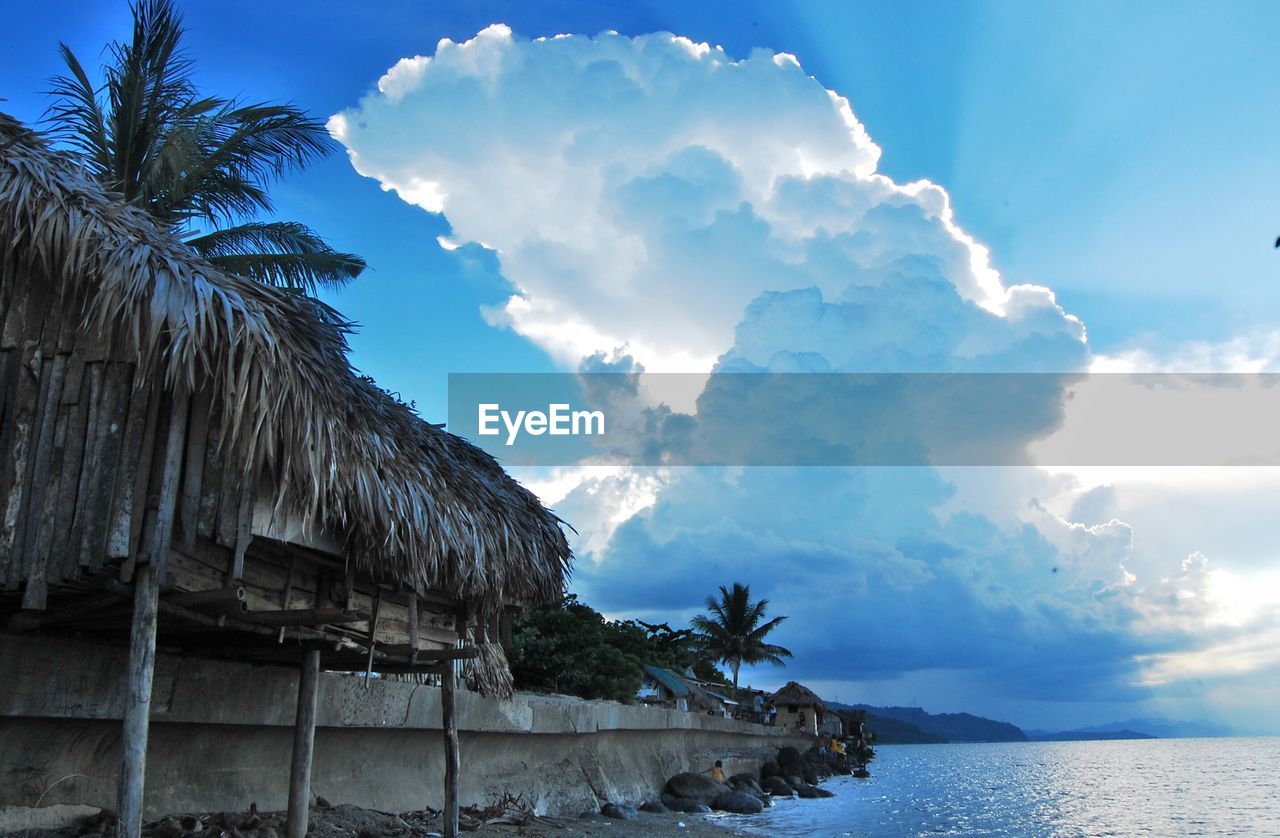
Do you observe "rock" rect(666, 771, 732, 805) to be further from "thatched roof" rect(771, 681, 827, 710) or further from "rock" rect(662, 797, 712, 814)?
"thatched roof" rect(771, 681, 827, 710)

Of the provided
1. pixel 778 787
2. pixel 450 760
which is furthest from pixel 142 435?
pixel 778 787

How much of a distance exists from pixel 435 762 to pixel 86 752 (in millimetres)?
5695

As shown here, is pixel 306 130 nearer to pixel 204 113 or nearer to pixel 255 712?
pixel 204 113

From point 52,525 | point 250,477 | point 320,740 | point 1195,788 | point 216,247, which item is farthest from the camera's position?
point 1195,788

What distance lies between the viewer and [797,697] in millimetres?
63344

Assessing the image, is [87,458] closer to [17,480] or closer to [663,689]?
[17,480]

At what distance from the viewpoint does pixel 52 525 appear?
233 inches

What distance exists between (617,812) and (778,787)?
1831 cm

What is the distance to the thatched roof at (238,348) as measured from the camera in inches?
240

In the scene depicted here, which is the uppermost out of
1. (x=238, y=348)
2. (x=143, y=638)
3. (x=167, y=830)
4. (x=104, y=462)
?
(x=238, y=348)

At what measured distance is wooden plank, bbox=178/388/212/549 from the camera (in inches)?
246

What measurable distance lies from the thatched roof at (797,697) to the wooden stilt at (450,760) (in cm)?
5631

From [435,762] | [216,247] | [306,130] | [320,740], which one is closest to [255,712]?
[320,740]

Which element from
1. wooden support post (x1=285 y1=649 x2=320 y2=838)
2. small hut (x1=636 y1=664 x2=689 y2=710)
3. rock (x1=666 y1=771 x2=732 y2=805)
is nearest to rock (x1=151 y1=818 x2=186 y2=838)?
wooden support post (x1=285 y1=649 x2=320 y2=838)
